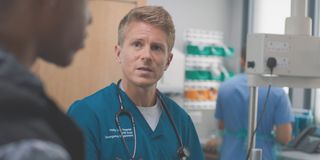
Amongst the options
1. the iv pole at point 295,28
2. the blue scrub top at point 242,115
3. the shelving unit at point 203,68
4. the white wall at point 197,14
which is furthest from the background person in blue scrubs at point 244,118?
the white wall at point 197,14

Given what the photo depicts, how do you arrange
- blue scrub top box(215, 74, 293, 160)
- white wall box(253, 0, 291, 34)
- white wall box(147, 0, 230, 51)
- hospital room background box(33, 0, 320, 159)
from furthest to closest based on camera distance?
white wall box(253, 0, 291, 34) < white wall box(147, 0, 230, 51) < hospital room background box(33, 0, 320, 159) < blue scrub top box(215, 74, 293, 160)

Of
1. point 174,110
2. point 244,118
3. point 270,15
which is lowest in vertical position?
point 244,118

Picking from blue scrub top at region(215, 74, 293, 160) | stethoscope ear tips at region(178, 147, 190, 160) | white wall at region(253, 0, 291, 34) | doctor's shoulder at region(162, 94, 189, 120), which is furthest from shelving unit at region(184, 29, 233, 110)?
stethoscope ear tips at region(178, 147, 190, 160)

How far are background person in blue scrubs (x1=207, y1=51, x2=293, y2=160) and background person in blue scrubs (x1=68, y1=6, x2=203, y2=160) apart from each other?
129 centimetres

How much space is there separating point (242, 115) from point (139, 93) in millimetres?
1514

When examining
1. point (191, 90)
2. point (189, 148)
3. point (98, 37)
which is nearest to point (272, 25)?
point (191, 90)

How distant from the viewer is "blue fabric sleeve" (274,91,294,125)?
2686 millimetres

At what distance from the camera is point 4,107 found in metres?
0.45

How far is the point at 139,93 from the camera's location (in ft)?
4.68

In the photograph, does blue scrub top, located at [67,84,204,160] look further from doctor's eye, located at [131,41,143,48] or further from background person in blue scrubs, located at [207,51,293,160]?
background person in blue scrubs, located at [207,51,293,160]

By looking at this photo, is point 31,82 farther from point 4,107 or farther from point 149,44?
point 149,44

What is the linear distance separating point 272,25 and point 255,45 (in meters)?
2.88

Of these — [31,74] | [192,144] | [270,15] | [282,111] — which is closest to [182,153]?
[192,144]

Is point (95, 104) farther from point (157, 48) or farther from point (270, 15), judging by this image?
point (270, 15)
